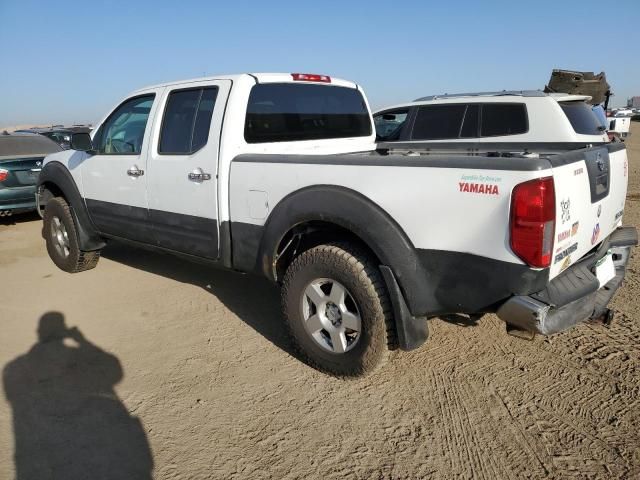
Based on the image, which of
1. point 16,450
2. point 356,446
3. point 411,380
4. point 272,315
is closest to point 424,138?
point 272,315

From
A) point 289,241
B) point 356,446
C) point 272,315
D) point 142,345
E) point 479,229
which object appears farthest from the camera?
point 272,315

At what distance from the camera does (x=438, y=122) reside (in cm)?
711

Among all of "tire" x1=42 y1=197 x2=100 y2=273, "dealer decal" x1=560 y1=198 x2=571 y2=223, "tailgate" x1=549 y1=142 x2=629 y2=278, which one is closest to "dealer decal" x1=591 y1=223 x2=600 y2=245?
"tailgate" x1=549 y1=142 x2=629 y2=278

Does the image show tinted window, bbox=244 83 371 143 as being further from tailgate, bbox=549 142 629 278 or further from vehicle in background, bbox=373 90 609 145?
vehicle in background, bbox=373 90 609 145

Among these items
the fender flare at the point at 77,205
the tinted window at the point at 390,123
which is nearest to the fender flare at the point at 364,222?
the fender flare at the point at 77,205

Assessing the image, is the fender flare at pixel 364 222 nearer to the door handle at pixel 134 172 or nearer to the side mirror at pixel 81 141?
the door handle at pixel 134 172

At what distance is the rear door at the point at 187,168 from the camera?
3568 millimetres

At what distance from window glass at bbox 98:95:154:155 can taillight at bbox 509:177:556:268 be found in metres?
3.25

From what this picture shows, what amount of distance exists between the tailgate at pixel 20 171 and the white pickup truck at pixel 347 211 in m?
3.59

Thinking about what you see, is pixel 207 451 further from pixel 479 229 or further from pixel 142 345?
pixel 479 229

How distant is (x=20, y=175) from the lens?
7.49m

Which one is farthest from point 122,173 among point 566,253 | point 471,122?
point 471,122

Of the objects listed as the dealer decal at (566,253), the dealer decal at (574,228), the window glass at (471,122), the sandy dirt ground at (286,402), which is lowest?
the sandy dirt ground at (286,402)

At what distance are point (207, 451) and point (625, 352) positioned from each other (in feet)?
9.38
